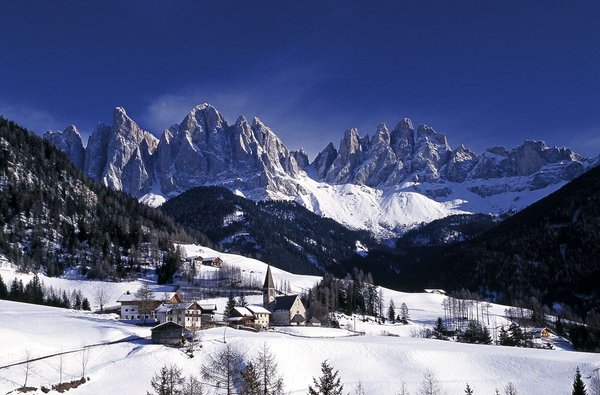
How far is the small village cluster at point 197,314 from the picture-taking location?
94375mm

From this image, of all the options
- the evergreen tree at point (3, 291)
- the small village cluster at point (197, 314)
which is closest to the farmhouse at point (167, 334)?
the small village cluster at point (197, 314)

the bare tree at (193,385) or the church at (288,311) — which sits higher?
the church at (288,311)

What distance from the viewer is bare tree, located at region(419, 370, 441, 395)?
68.2 meters

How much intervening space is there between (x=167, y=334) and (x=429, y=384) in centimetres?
3844

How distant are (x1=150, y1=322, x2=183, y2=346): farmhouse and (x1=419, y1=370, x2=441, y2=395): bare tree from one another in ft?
116

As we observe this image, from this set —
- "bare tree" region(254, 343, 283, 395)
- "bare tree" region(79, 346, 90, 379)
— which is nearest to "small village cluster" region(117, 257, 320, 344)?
"bare tree" region(79, 346, 90, 379)

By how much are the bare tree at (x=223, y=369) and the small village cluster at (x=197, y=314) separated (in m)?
11.5

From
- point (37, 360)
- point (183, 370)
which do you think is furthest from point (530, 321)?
point (37, 360)

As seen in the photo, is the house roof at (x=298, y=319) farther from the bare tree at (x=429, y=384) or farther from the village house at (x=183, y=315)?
the bare tree at (x=429, y=384)

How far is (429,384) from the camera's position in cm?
7125

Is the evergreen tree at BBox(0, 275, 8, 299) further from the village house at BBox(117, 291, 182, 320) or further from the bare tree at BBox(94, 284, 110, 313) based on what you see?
the village house at BBox(117, 291, 182, 320)

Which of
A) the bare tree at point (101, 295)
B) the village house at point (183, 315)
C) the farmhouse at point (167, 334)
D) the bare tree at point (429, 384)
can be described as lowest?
the bare tree at point (429, 384)

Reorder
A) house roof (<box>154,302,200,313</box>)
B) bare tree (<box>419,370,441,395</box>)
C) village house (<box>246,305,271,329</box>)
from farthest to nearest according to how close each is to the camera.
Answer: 1. village house (<box>246,305,271,329</box>)
2. house roof (<box>154,302,200,313</box>)
3. bare tree (<box>419,370,441,395</box>)

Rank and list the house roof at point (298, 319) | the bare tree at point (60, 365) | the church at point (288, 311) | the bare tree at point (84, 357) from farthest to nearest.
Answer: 1. the church at point (288, 311)
2. the house roof at point (298, 319)
3. the bare tree at point (84, 357)
4. the bare tree at point (60, 365)
